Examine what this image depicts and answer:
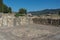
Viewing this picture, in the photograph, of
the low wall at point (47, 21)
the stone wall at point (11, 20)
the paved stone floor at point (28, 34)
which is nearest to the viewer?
the paved stone floor at point (28, 34)

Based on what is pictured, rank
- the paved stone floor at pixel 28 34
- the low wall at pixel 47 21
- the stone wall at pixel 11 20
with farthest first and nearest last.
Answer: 1. the low wall at pixel 47 21
2. the stone wall at pixel 11 20
3. the paved stone floor at pixel 28 34

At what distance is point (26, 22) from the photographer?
34312 millimetres

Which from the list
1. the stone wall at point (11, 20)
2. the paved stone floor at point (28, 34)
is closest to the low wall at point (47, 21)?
the stone wall at point (11, 20)

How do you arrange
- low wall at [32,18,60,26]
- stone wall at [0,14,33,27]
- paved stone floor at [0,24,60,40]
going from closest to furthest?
paved stone floor at [0,24,60,40]
stone wall at [0,14,33,27]
low wall at [32,18,60,26]

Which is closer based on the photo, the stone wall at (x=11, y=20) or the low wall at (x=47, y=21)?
the stone wall at (x=11, y=20)

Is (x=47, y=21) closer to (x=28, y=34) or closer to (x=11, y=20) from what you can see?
(x=11, y=20)

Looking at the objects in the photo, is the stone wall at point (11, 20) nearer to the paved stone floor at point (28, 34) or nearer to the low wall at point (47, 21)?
the paved stone floor at point (28, 34)

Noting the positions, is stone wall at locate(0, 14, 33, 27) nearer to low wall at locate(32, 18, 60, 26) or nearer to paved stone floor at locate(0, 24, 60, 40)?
paved stone floor at locate(0, 24, 60, 40)

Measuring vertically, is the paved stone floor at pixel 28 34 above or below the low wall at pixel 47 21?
below

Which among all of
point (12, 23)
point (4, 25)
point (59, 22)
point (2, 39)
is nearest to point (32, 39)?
point (2, 39)

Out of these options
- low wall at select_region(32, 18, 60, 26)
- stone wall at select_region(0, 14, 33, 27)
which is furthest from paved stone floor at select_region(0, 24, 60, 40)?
low wall at select_region(32, 18, 60, 26)

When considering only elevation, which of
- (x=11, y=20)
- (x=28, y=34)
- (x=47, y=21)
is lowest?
(x=28, y=34)

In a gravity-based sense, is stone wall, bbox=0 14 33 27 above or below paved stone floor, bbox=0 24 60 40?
above

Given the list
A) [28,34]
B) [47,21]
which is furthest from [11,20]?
[28,34]
